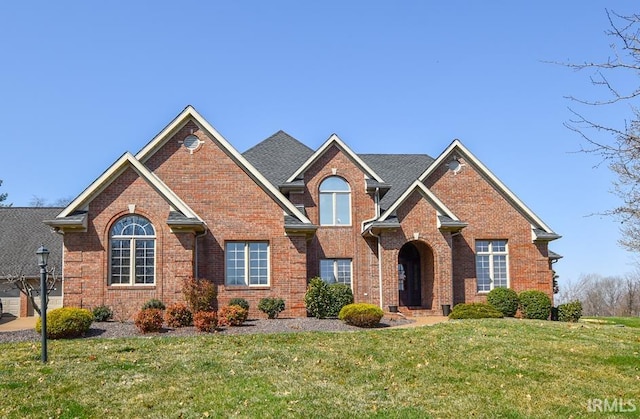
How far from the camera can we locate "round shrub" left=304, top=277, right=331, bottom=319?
2303cm

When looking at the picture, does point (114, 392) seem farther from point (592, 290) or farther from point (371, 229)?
point (592, 290)

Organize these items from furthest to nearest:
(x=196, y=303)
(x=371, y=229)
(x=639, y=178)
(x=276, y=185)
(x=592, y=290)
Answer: (x=592, y=290)
(x=276, y=185)
(x=371, y=229)
(x=196, y=303)
(x=639, y=178)

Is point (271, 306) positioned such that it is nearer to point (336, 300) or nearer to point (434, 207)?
point (336, 300)

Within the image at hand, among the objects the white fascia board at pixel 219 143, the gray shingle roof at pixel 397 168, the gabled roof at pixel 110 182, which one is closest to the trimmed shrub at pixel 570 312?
the gray shingle roof at pixel 397 168

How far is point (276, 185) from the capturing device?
89.6 feet

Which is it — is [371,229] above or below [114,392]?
above

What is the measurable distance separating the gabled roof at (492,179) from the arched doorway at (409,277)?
3.38 m

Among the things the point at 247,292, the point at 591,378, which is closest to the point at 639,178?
the point at 591,378

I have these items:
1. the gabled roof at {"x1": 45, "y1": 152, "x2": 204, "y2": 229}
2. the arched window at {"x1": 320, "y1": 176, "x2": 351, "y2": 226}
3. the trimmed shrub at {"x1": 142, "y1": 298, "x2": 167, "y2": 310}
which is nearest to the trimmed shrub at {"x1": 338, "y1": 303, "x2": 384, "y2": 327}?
the gabled roof at {"x1": 45, "y1": 152, "x2": 204, "y2": 229}

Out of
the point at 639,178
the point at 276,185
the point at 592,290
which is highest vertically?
the point at 276,185

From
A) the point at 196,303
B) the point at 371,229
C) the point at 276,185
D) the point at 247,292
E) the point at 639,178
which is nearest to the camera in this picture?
the point at 639,178

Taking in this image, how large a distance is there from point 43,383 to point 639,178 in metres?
10.9

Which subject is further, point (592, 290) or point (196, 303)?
point (592, 290)

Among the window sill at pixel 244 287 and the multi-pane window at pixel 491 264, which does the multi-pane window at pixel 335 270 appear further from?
the multi-pane window at pixel 491 264
